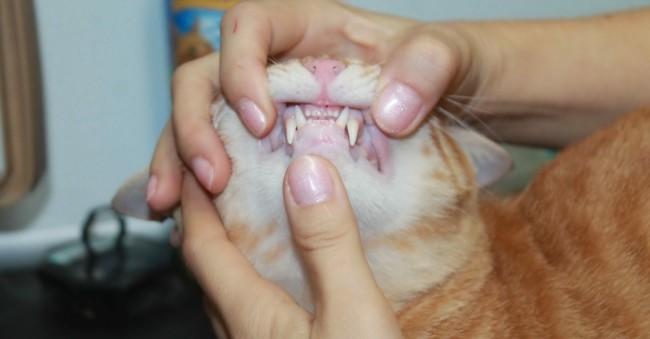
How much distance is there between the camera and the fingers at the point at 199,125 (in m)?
0.99

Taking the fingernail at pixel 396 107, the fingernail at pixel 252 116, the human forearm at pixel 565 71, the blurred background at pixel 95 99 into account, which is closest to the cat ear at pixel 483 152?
the human forearm at pixel 565 71

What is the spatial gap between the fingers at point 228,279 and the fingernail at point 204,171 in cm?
7

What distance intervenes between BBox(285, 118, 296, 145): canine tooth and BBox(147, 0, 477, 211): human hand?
0.02m

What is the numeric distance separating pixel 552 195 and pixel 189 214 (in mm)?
552

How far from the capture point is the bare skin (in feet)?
2.88

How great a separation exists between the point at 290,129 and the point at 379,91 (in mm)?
112

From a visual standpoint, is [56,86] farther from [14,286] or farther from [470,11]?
[470,11]

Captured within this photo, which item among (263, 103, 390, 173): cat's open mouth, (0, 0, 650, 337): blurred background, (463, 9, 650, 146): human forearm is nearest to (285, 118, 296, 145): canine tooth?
(263, 103, 390, 173): cat's open mouth

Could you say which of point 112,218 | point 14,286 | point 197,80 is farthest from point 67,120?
point 197,80

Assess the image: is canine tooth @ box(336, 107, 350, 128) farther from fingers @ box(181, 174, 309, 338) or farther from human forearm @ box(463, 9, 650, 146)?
human forearm @ box(463, 9, 650, 146)

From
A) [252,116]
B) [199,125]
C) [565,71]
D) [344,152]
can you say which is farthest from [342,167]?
[565,71]

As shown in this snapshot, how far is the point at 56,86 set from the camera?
70.4 inches

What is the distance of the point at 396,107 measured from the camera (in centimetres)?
91

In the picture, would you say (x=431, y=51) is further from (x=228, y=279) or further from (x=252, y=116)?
(x=228, y=279)
